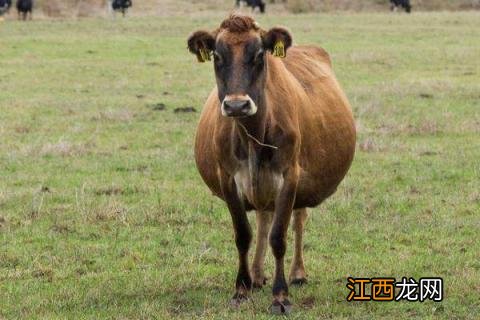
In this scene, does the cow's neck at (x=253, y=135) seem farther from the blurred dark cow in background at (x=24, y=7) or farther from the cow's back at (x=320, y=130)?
the blurred dark cow in background at (x=24, y=7)

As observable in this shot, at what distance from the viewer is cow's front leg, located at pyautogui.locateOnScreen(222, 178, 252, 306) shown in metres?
7.20

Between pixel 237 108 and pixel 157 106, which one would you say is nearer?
pixel 237 108

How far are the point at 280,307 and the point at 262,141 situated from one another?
1.22 m

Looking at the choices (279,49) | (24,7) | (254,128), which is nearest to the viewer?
(254,128)

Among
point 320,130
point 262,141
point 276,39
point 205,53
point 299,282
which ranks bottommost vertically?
point 299,282

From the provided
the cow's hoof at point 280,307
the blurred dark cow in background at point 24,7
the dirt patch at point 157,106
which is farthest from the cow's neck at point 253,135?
the blurred dark cow in background at point 24,7

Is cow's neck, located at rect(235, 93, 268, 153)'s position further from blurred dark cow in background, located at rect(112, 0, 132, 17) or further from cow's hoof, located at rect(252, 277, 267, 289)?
blurred dark cow in background, located at rect(112, 0, 132, 17)

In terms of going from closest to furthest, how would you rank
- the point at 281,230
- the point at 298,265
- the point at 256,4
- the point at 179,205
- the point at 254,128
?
the point at 254,128, the point at 281,230, the point at 298,265, the point at 179,205, the point at 256,4

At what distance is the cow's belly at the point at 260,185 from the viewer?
7.03 meters

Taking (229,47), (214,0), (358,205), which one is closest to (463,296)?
(229,47)

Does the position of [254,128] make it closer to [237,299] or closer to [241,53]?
[241,53]

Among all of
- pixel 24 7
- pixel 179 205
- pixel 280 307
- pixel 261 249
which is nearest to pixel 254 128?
pixel 280 307

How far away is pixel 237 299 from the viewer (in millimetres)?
7406

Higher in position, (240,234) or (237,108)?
(237,108)
